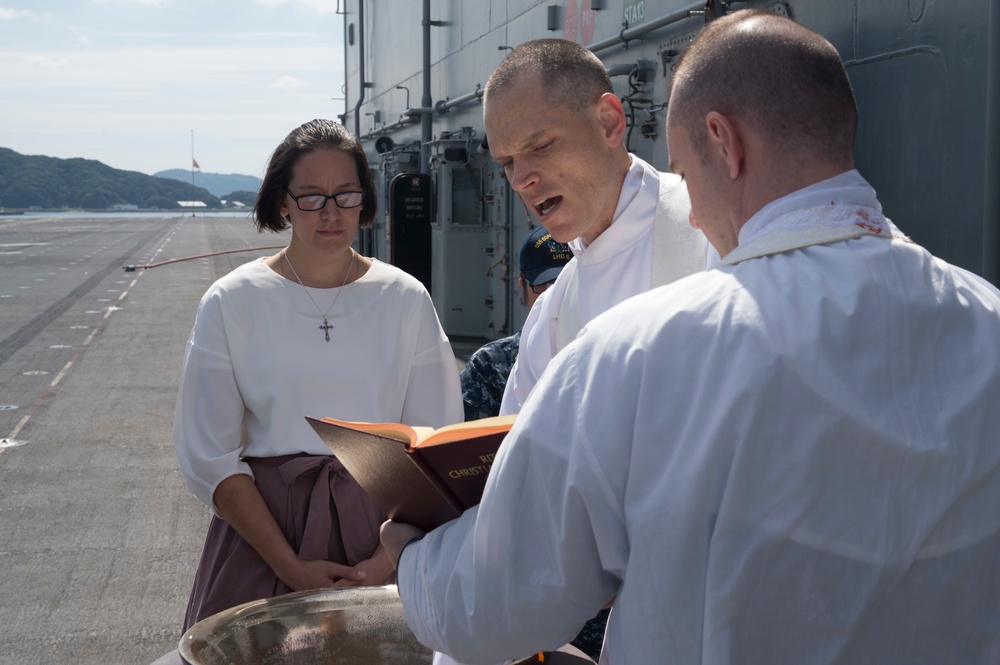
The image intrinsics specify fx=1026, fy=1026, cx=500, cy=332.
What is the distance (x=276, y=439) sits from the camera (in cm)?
275

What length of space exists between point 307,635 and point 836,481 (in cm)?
Answer: 119

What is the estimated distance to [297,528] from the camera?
2742mm

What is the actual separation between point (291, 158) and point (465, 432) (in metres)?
1.68

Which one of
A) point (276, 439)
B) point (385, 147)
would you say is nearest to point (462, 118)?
point (385, 147)

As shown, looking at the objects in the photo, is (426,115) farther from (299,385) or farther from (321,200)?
(299,385)

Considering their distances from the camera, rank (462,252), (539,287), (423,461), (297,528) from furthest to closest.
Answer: (462,252)
(539,287)
(297,528)
(423,461)

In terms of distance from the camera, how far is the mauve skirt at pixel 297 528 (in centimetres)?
271

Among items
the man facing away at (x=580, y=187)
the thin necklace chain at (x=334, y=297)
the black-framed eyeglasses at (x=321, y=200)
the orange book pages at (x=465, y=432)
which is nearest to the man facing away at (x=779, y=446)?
the orange book pages at (x=465, y=432)

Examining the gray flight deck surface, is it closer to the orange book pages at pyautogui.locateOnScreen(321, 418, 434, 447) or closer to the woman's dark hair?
the woman's dark hair

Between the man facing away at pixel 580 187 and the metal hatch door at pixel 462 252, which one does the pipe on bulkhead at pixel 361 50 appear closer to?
the metal hatch door at pixel 462 252

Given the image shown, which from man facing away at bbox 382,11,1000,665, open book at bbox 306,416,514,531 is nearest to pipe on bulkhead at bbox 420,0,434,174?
open book at bbox 306,416,514,531

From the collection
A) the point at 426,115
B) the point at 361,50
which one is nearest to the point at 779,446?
the point at 426,115

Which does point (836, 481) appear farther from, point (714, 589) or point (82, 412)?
point (82, 412)

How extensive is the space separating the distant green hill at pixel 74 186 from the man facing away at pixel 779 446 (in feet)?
580
